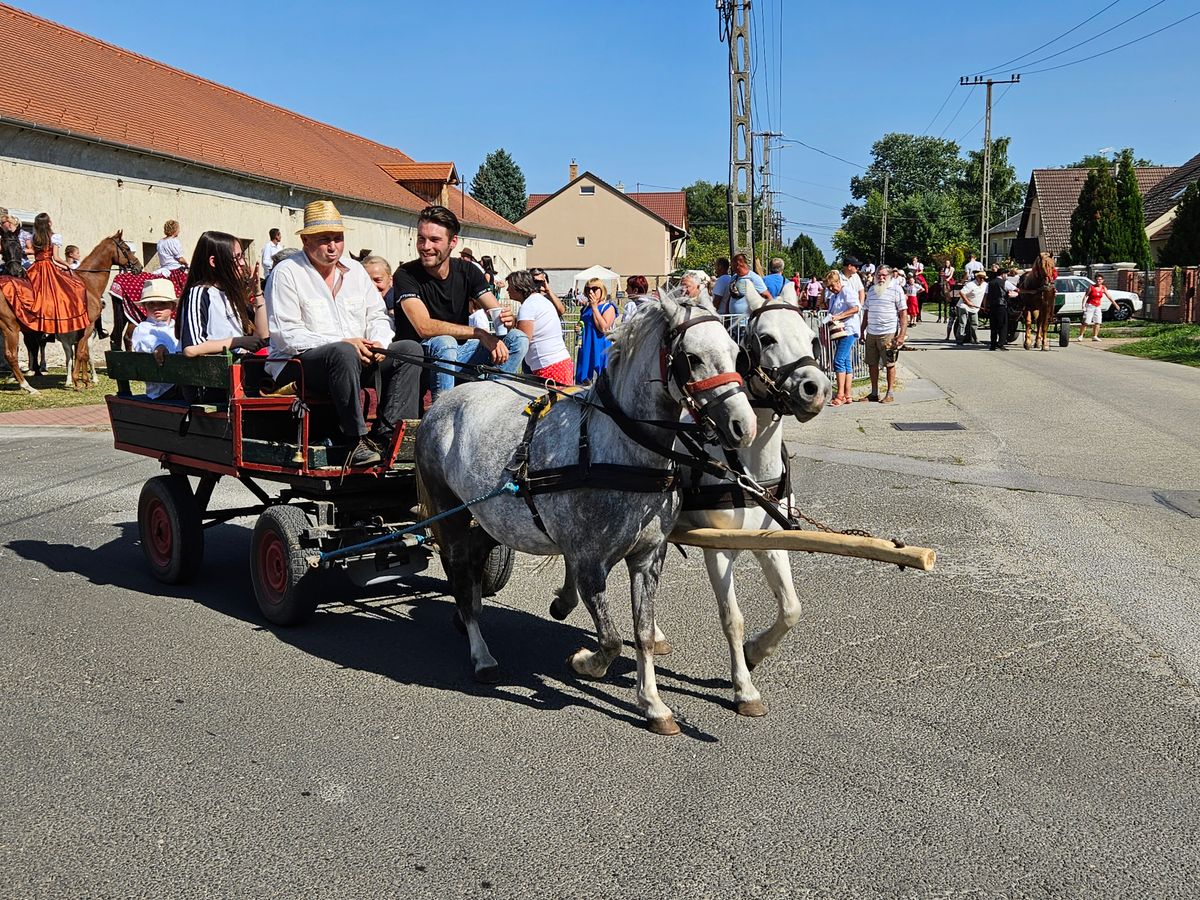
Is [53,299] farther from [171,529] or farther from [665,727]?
[665,727]

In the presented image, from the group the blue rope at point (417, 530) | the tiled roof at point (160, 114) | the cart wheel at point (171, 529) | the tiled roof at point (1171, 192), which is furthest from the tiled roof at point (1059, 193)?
the blue rope at point (417, 530)

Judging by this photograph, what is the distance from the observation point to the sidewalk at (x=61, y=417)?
1502 cm

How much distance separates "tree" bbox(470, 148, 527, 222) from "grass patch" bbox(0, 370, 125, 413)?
323ft

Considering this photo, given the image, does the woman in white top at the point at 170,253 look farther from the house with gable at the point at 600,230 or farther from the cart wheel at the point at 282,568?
the house with gable at the point at 600,230

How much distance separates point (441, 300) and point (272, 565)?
1968 mm

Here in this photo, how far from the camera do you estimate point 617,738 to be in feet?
16.0

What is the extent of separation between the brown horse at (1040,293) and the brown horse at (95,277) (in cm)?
1947

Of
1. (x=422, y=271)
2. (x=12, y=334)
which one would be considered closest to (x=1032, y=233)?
(x=12, y=334)

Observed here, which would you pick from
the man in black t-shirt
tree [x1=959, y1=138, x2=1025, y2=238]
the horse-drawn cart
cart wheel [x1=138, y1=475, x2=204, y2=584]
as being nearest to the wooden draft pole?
the horse-drawn cart

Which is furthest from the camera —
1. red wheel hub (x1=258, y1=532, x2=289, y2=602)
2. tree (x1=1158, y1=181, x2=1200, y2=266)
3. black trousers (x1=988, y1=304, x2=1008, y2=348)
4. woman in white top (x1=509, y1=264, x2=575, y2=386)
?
tree (x1=1158, y1=181, x2=1200, y2=266)

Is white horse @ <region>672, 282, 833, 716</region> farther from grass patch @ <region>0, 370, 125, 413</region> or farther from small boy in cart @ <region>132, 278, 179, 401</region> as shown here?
grass patch @ <region>0, 370, 125, 413</region>

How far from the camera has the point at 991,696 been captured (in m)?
5.28

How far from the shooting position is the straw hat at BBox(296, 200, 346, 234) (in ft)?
21.2

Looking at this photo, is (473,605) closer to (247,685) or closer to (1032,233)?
(247,685)
